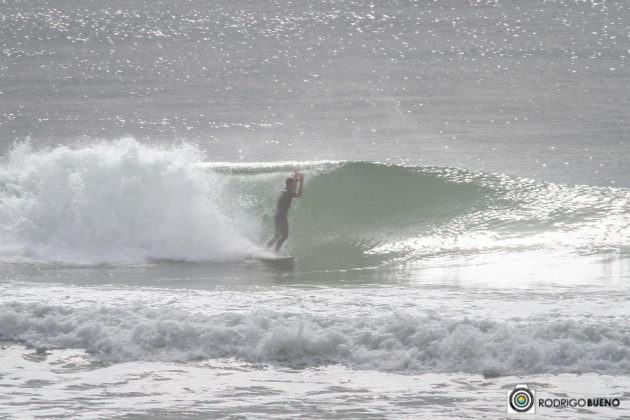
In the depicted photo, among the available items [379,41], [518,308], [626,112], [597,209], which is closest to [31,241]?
[518,308]

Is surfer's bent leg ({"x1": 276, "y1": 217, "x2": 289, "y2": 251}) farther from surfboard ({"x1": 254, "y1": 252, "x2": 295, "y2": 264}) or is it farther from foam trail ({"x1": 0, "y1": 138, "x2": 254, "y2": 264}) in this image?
foam trail ({"x1": 0, "y1": 138, "x2": 254, "y2": 264})

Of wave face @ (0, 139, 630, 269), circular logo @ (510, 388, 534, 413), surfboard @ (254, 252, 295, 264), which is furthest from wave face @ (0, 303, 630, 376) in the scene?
wave face @ (0, 139, 630, 269)

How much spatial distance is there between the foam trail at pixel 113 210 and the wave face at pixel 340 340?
5048 mm

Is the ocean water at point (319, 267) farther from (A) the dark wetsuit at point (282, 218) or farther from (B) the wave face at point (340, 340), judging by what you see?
(A) the dark wetsuit at point (282, 218)

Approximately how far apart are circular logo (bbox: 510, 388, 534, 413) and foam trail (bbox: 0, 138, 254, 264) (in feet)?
24.7

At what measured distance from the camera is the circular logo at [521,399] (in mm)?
8406

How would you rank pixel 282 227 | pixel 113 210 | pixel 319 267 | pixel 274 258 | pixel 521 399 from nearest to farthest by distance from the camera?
1. pixel 521 399
2. pixel 319 267
3. pixel 274 258
4. pixel 282 227
5. pixel 113 210

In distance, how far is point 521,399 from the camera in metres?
8.59

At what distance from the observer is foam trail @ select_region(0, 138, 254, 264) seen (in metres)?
16.1

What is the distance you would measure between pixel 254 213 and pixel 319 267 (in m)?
3.36

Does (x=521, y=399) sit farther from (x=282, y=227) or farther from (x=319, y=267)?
(x=282, y=227)

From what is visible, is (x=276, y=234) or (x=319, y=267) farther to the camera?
(x=276, y=234)

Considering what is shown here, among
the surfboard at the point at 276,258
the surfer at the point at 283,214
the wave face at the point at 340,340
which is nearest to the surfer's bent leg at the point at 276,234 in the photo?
the surfer at the point at 283,214

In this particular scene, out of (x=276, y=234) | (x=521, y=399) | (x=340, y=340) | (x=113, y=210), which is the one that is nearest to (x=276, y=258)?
(x=276, y=234)
